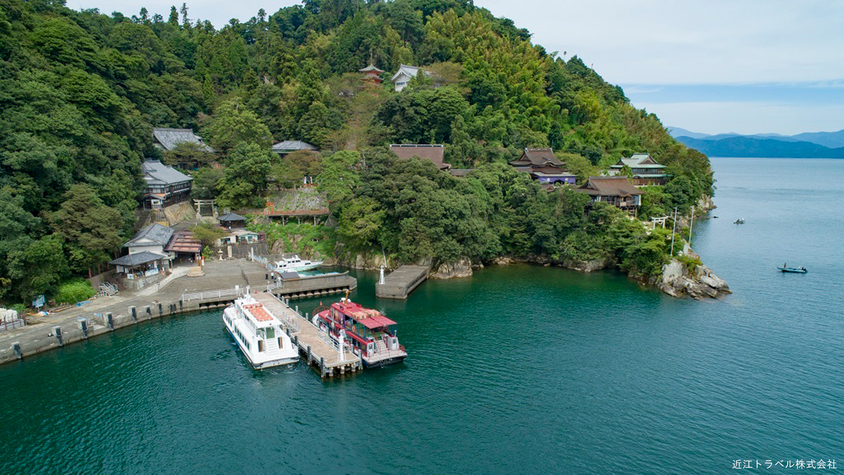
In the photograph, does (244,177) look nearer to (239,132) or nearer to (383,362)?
(239,132)

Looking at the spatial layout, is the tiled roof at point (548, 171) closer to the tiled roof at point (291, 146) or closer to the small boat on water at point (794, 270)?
the small boat on water at point (794, 270)

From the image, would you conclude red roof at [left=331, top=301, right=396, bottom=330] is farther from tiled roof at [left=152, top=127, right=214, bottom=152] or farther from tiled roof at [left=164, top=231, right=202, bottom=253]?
tiled roof at [left=152, top=127, right=214, bottom=152]

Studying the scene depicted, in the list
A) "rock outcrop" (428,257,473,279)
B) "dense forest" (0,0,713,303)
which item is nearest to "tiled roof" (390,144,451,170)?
"dense forest" (0,0,713,303)

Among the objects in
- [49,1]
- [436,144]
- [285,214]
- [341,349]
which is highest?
[49,1]

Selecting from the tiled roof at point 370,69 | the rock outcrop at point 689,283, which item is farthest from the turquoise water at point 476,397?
the tiled roof at point 370,69

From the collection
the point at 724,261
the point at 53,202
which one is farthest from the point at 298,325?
the point at 724,261

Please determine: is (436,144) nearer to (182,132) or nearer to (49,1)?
(182,132)

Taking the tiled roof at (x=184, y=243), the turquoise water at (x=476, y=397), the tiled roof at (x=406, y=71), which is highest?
the tiled roof at (x=406, y=71)
